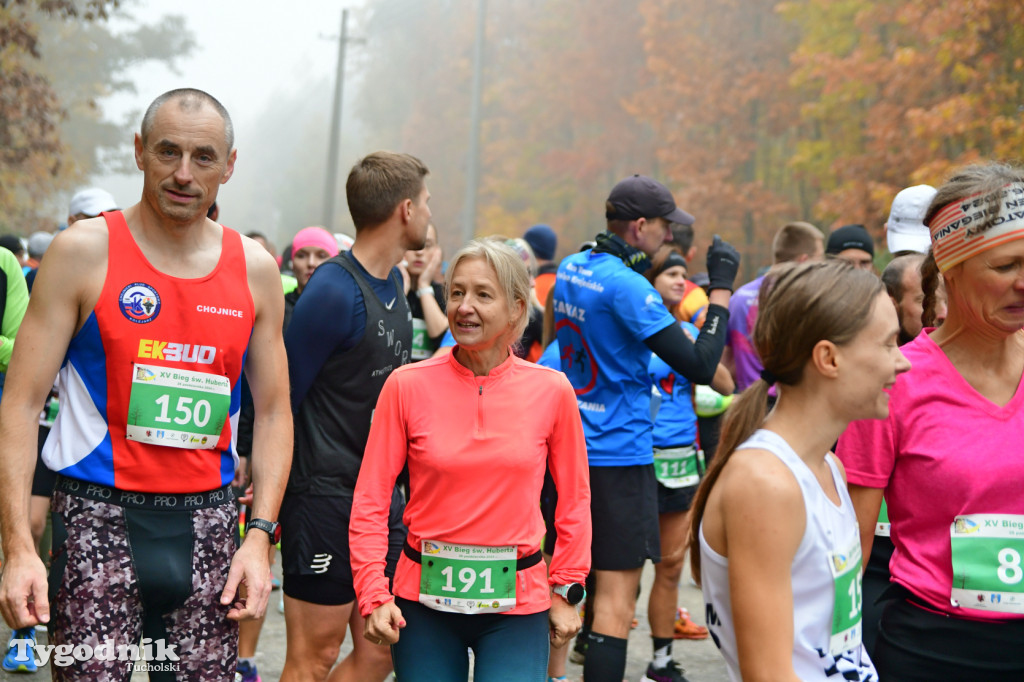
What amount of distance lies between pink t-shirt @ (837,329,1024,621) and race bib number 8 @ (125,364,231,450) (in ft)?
5.67

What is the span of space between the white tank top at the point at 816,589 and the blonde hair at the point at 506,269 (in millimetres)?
1265

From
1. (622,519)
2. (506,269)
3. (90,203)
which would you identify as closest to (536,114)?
(90,203)

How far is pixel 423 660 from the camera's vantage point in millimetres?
3145

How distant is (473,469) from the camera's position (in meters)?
3.13

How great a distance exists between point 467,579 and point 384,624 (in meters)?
0.28

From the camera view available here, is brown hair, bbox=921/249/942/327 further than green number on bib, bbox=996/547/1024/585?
Yes

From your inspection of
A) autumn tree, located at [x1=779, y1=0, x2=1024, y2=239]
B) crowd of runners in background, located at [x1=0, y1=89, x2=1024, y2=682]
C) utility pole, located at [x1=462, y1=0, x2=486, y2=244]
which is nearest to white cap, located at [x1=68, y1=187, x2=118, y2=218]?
crowd of runners in background, located at [x1=0, y1=89, x2=1024, y2=682]

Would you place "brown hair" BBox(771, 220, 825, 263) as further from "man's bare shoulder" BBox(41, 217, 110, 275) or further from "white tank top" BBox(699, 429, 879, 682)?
"man's bare shoulder" BBox(41, 217, 110, 275)

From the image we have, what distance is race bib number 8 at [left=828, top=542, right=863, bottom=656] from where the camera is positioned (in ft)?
7.24

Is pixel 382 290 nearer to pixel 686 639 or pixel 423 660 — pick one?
pixel 423 660

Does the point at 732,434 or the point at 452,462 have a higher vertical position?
the point at 732,434

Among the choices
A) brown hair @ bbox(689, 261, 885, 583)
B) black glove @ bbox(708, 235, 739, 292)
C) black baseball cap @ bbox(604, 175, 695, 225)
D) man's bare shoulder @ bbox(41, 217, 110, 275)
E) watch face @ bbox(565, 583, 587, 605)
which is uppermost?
black baseball cap @ bbox(604, 175, 695, 225)

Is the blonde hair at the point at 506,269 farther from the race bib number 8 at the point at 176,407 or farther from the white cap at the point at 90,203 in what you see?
the white cap at the point at 90,203

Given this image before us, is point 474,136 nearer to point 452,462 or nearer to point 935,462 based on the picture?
point 452,462
